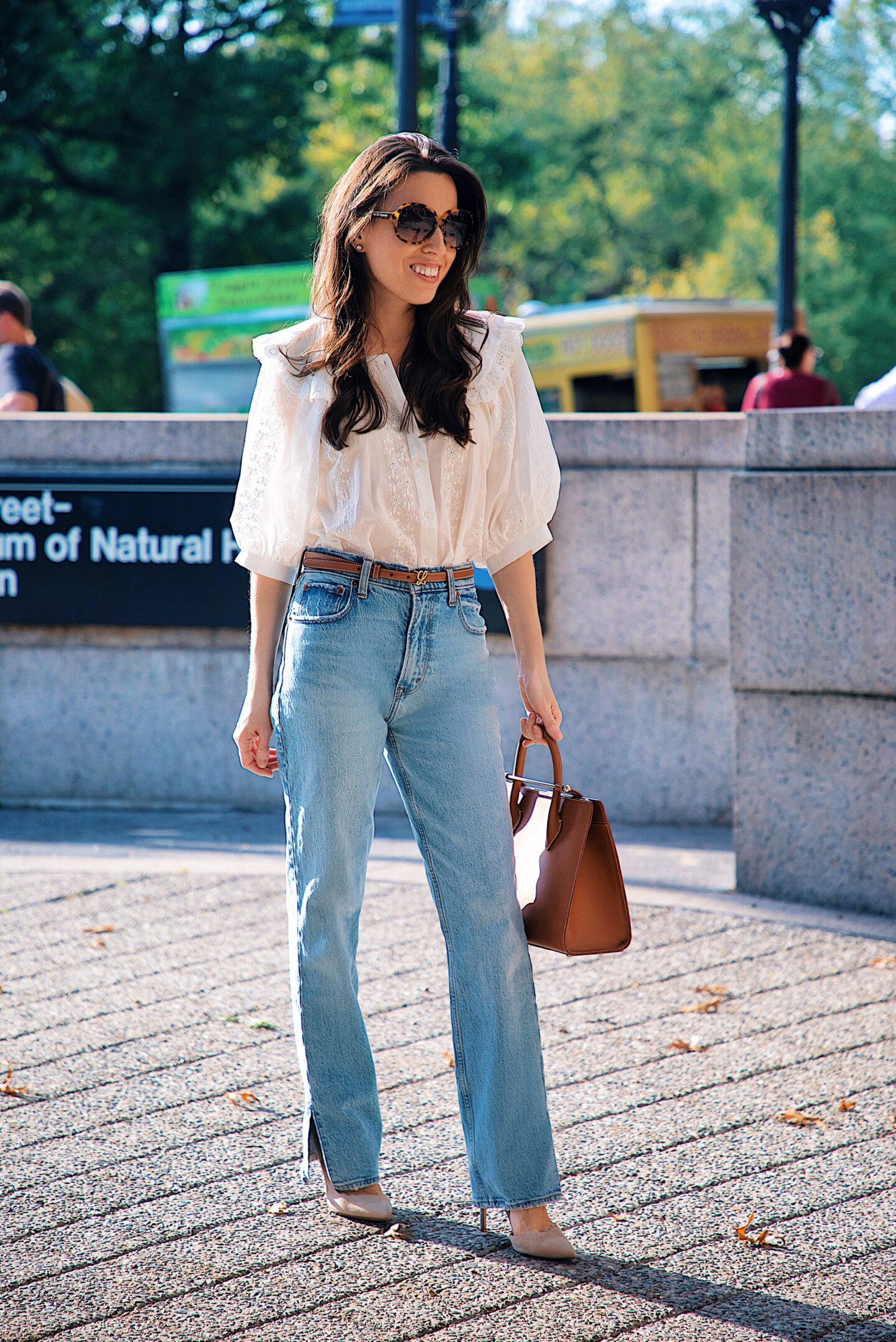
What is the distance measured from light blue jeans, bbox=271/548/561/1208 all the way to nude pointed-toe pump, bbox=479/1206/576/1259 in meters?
0.07

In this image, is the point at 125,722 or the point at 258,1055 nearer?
the point at 258,1055

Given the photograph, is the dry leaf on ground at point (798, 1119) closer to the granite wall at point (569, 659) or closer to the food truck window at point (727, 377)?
the granite wall at point (569, 659)

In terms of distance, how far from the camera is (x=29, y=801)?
6.78 metres

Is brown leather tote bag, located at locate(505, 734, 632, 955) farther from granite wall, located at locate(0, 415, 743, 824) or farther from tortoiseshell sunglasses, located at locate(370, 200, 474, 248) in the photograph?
granite wall, located at locate(0, 415, 743, 824)

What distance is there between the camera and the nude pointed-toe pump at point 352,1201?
2.90 m

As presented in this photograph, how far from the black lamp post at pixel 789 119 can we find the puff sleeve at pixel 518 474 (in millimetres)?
8858

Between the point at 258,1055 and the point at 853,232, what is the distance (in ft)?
103

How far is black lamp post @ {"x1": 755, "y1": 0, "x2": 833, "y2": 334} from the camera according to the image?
34.8 feet

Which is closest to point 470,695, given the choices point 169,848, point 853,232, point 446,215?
point 446,215

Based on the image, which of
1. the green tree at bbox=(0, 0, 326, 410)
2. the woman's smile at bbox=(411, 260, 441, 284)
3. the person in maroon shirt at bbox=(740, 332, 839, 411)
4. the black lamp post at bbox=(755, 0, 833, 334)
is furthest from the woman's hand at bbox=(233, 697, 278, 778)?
the green tree at bbox=(0, 0, 326, 410)

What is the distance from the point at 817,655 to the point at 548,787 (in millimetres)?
2269

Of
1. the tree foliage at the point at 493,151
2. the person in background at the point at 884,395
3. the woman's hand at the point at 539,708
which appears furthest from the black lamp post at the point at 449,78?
the woman's hand at the point at 539,708

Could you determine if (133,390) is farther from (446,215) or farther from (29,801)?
(446,215)

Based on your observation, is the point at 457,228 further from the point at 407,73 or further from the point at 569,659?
the point at 407,73
